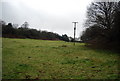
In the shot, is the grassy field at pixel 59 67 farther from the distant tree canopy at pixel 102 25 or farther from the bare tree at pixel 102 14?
the bare tree at pixel 102 14

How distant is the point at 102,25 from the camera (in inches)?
966

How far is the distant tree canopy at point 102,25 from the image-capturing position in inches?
864

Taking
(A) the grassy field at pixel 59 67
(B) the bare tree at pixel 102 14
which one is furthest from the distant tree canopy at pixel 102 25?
(A) the grassy field at pixel 59 67

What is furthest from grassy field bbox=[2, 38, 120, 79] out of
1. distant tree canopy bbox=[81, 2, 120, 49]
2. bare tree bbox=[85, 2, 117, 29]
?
bare tree bbox=[85, 2, 117, 29]

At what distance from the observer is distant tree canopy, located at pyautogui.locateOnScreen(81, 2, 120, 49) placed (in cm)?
2194

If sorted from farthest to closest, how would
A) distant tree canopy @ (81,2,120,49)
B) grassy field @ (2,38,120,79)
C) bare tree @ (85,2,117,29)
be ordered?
1. bare tree @ (85,2,117,29)
2. distant tree canopy @ (81,2,120,49)
3. grassy field @ (2,38,120,79)

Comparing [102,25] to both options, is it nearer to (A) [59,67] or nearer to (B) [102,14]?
(B) [102,14]

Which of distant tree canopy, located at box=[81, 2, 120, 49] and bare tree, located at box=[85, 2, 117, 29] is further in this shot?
bare tree, located at box=[85, 2, 117, 29]

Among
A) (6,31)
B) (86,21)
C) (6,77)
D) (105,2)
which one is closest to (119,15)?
(105,2)

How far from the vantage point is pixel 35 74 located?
819 centimetres

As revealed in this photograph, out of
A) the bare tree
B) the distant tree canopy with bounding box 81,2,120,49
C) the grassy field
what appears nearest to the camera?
the grassy field

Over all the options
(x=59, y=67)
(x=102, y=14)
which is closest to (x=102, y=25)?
(x=102, y=14)

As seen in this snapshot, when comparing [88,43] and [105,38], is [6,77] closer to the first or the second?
[105,38]

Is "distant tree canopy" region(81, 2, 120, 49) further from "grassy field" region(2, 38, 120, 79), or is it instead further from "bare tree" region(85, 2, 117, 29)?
"grassy field" region(2, 38, 120, 79)
